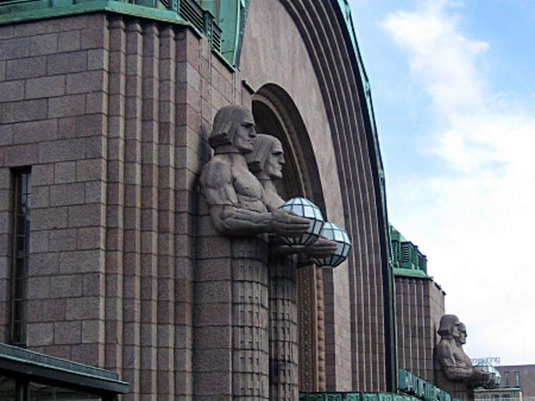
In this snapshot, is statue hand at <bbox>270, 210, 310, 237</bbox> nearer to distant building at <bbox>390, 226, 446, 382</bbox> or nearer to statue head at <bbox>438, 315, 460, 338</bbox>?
distant building at <bbox>390, 226, 446, 382</bbox>

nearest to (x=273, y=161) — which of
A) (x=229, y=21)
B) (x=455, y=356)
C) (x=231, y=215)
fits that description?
(x=231, y=215)

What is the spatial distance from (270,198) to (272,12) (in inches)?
274

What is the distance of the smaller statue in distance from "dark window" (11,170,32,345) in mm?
22112

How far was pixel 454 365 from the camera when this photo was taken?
37844 millimetres

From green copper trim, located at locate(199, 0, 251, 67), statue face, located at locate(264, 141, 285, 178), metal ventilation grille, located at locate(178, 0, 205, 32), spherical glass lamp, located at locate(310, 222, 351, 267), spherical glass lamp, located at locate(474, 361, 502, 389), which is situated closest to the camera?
metal ventilation grille, located at locate(178, 0, 205, 32)

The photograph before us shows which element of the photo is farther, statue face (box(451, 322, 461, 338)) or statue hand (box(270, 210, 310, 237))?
statue face (box(451, 322, 461, 338))

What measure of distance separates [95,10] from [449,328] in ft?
76.6

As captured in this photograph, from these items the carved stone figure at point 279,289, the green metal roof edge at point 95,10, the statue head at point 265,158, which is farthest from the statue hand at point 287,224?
the green metal roof edge at point 95,10

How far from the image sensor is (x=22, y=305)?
18.2m

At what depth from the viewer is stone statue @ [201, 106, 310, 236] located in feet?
61.3

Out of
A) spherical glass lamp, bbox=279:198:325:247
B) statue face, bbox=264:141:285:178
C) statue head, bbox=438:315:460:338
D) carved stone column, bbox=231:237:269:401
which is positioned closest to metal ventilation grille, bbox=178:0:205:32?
statue face, bbox=264:141:285:178

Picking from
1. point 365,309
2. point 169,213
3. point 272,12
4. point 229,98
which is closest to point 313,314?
point 365,309

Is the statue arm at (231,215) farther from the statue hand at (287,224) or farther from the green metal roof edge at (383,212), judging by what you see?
the green metal roof edge at (383,212)

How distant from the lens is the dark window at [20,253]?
18.2 m
